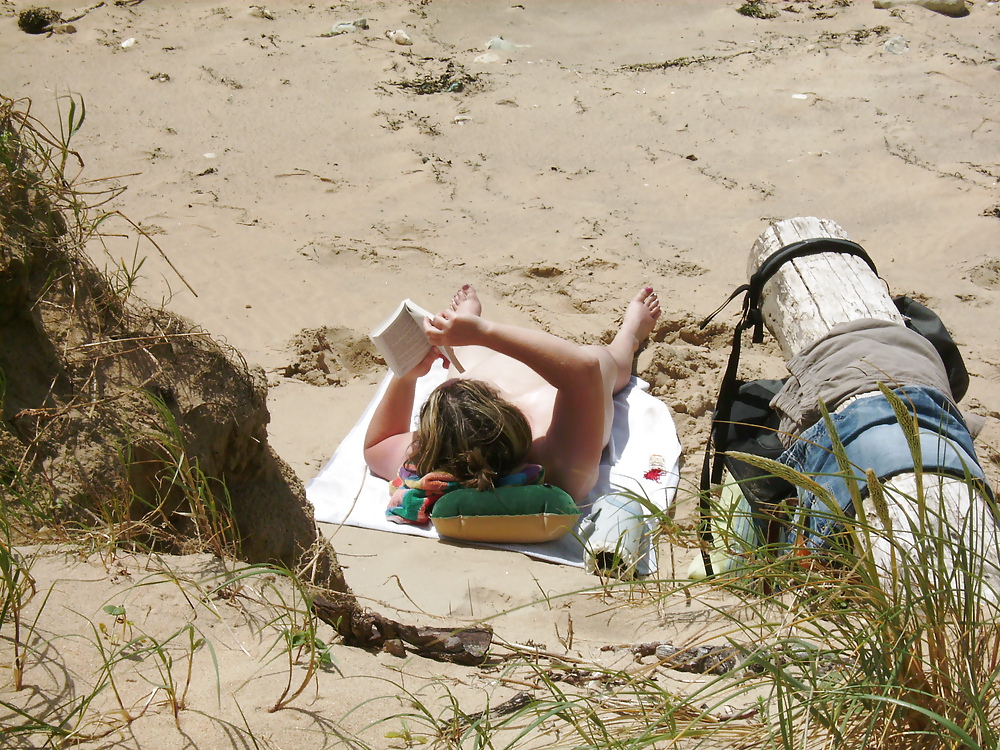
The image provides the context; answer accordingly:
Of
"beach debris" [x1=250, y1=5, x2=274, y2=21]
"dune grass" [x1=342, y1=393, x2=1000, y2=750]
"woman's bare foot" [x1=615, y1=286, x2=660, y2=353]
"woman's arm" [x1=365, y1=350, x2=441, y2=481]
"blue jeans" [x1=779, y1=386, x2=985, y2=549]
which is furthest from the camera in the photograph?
"beach debris" [x1=250, y1=5, x2=274, y2=21]

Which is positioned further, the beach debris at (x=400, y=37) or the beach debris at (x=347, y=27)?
the beach debris at (x=347, y=27)

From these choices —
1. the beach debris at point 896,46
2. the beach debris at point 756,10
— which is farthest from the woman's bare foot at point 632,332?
the beach debris at point 756,10

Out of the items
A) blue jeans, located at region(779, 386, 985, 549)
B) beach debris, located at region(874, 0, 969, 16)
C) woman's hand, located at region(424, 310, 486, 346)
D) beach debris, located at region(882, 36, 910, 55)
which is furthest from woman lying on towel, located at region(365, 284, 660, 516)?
beach debris, located at region(874, 0, 969, 16)

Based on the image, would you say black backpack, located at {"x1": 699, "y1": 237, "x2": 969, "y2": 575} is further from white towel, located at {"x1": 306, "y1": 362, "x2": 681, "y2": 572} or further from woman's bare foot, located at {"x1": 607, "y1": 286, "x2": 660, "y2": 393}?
woman's bare foot, located at {"x1": 607, "y1": 286, "x2": 660, "y2": 393}

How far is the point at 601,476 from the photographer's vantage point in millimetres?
3824

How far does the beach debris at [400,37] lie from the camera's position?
8.12 meters

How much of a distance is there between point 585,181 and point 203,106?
3362mm

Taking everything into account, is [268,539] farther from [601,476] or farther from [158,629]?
[601,476]

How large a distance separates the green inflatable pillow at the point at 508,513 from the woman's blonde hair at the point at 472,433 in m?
0.07

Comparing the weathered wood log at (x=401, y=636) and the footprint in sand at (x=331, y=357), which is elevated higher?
the weathered wood log at (x=401, y=636)

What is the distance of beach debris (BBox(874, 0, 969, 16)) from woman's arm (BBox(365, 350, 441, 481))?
7453 millimetres

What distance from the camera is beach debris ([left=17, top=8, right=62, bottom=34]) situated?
25.7 ft

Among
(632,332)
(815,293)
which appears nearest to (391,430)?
(632,332)

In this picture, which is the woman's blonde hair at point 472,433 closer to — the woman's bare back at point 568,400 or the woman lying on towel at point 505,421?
the woman lying on towel at point 505,421
